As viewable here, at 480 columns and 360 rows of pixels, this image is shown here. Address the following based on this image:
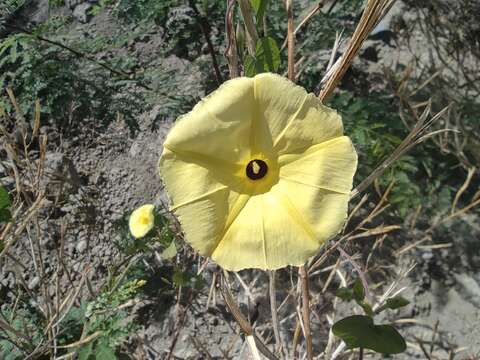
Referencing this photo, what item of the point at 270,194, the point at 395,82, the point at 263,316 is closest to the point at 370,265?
the point at 263,316

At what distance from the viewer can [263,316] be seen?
319cm

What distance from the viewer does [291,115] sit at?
139 cm

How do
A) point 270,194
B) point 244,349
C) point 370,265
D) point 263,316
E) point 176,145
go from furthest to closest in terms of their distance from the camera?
1. point 370,265
2. point 263,316
3. point 244,349
4. point 270,194
5. point 176,145

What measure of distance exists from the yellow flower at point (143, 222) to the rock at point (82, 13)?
66.0 inches

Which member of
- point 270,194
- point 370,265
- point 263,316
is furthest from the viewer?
point 370,265

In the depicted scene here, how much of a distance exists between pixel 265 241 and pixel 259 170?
22 centimetres

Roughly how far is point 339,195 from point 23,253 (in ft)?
8.33

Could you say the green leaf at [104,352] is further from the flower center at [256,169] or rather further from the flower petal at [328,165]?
the flower petal at [328,165]

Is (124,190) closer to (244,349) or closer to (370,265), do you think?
(244,349)

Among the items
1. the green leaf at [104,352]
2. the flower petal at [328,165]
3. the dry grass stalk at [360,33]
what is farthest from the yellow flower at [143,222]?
the dry grass stalk at [360,33]

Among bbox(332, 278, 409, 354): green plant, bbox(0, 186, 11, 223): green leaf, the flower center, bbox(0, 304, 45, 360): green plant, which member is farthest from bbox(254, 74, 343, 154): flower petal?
bbox(0, 304, 45, 360): green plant

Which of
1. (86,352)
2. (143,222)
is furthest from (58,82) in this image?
(86,352)

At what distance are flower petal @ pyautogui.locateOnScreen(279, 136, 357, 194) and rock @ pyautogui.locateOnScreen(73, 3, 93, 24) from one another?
243 centimetres

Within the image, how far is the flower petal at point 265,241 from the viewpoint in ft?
4.82
